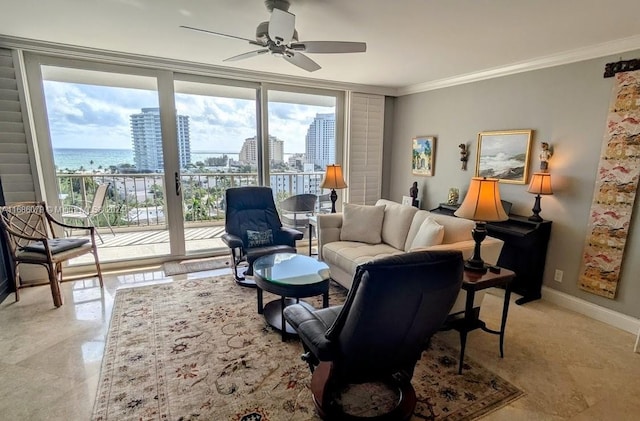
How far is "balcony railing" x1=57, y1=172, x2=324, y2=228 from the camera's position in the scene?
456 cm

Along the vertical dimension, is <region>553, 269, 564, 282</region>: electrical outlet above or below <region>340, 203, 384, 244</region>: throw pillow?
below

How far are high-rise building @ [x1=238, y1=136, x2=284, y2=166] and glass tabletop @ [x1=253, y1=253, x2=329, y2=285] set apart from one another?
6.46 feet

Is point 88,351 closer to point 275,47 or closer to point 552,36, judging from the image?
point 275,47

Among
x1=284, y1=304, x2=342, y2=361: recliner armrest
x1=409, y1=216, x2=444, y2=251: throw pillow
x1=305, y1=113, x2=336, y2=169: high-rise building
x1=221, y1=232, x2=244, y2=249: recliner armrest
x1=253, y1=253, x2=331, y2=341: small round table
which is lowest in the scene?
x1=253, y1=253, x2=331, y2=341: small round table

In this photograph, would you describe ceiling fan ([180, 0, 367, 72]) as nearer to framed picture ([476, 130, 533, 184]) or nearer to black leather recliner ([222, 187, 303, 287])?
black leather recliner ([222, 187, 303, 287])

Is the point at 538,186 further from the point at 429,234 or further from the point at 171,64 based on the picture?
the point at 171,64

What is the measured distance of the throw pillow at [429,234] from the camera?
2.67 metres

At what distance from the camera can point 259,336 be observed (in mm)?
2531

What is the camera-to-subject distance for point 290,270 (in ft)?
8.82

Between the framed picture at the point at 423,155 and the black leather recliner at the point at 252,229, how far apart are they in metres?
2.24

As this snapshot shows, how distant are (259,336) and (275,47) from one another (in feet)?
7.23

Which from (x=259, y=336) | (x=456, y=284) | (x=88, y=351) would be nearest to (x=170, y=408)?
(x=259, y=336)

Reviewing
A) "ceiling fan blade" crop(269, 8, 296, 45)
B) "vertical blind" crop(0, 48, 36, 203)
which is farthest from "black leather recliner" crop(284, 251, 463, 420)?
"vertical blind" crop(0, 48, 36, 203)

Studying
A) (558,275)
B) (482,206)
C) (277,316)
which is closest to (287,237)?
(277,316)
